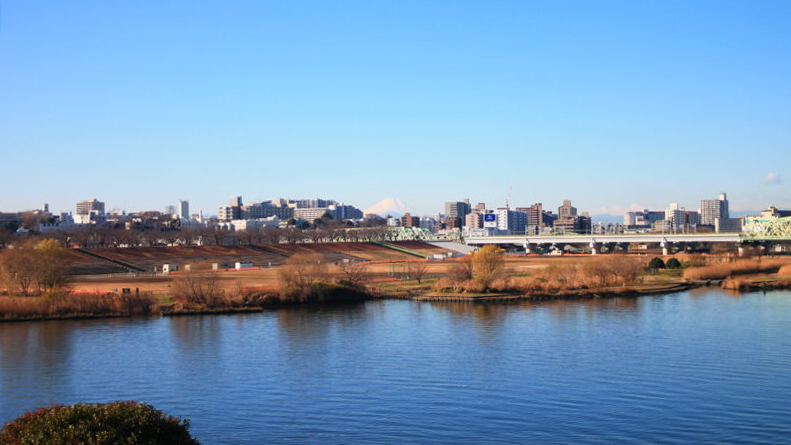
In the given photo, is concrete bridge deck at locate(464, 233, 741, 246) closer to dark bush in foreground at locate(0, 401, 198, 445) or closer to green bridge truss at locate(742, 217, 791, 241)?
green bridge truss at locate(742, 217, 791, 241)

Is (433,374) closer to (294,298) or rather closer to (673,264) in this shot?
(294,298)

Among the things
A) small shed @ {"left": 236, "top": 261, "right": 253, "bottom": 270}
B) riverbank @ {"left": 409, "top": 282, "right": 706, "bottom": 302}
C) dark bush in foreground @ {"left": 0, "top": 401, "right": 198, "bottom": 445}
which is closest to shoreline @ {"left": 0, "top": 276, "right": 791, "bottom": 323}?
riverbank @ {"left": 409, "top": 282, "right": 706, "bottom": 302}

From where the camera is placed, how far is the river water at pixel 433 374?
23.5m

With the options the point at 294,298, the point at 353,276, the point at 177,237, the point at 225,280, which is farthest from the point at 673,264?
the point at 177,237

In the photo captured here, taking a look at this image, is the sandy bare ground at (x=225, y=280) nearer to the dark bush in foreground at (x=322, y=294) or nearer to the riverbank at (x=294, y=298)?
the dark bush in foreground at (x=322, y=294)

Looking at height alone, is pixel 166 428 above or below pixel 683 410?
above

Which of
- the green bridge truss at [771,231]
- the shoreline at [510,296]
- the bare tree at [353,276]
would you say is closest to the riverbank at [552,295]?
the shoreline at [510,296]

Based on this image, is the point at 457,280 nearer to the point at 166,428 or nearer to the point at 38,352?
the point at 38,352

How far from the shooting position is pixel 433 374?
30625 millimetres

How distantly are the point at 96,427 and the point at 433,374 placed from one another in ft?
56.4

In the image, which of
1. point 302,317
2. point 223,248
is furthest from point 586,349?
point 223,248

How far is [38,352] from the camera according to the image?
37000mm

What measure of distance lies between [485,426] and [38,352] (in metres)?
23.9

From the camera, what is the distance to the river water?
23453mm
